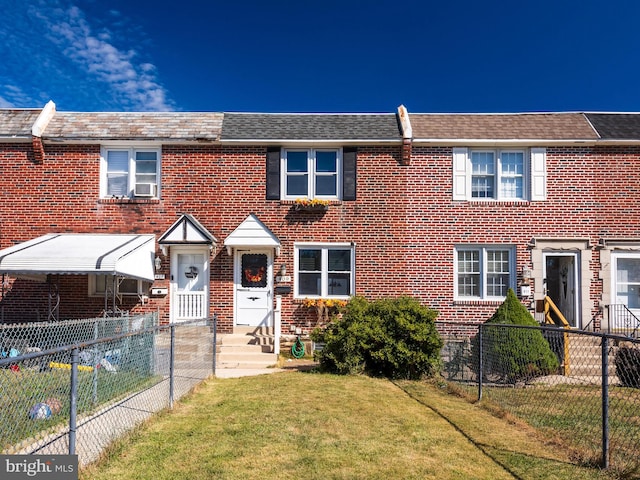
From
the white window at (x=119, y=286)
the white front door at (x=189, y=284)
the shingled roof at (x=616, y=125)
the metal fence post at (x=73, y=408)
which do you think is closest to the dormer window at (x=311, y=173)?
the white front door at (x=189, y=284)

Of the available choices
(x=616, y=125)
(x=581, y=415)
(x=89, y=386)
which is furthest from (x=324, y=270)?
(x=616, y=125)

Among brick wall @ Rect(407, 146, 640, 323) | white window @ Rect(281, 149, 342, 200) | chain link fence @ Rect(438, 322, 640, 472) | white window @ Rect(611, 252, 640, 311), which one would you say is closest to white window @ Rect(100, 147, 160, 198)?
white window @ Rect(281, 149, 342, 200)

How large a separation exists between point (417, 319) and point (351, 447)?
5564 mm

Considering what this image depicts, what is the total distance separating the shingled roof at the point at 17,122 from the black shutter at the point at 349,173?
9215 millimetres

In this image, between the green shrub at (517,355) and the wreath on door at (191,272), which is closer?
the green shrub at (517,355)

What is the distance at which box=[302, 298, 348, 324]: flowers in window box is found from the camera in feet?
47.9

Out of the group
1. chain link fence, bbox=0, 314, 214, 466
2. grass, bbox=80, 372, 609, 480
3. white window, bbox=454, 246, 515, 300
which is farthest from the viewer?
white window, bbox=454, 246, 515, 300

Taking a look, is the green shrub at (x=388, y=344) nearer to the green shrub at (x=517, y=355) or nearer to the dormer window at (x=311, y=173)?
the green shrub at (x=517, y=355)

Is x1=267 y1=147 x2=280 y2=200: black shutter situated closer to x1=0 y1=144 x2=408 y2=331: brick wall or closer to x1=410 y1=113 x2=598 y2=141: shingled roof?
x1=0 y1=144 x2=408 y2=331: brick wall

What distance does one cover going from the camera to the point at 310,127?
1559 cm

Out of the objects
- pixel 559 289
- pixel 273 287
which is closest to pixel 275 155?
pixel 273 287

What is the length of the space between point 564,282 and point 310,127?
9180 mm

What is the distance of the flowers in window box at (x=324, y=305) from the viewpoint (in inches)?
574

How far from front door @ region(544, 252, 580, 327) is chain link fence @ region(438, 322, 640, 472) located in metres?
1.55
